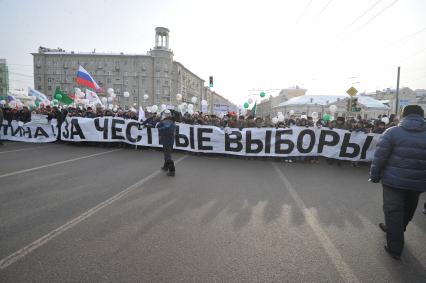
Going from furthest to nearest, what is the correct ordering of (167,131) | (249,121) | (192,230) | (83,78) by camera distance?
(83,78)
(249,121)
(167,131)
(192,230)

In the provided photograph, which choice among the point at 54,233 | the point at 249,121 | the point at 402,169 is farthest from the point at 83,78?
the point at 402,169

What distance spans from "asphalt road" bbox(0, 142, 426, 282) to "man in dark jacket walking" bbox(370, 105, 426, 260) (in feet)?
1.23

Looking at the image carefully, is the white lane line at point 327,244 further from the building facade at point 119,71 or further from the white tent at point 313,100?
the building facade at point 119,71

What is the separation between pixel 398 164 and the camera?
3242 mm

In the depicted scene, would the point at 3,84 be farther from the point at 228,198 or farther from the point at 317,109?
the point at 228,198

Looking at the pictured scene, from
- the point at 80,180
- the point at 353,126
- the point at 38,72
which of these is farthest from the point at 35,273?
the point at 38,72

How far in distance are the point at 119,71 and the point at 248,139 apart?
84.9 meters

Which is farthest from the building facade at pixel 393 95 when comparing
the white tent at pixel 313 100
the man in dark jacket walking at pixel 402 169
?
the man in dark jacket walking at pixel 402 169

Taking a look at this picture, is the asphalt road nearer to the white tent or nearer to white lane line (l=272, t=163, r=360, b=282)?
white lane line (l=272, t=163, r=360, b=282)

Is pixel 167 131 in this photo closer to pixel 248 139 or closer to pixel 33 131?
pixel 248 139

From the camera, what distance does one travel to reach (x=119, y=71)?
85.8 meters

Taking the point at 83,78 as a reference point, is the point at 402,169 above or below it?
below

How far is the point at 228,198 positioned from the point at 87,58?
3699 inches

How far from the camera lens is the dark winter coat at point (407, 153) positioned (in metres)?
3.16
